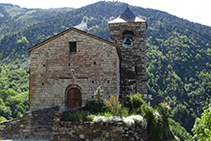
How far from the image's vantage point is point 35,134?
12.4 metres

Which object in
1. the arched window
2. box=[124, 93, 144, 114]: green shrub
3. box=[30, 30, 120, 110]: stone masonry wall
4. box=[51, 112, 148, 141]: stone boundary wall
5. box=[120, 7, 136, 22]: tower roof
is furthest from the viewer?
box=[120, 7, 136, 22]: tower roof

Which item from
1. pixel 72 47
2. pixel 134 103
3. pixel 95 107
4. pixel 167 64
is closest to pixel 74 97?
pixel 72 47

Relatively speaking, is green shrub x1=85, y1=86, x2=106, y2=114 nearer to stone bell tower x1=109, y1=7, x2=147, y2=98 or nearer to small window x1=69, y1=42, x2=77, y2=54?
small window x1=69, y1=42, x2=77, y2=54

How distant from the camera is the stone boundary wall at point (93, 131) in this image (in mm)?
9818

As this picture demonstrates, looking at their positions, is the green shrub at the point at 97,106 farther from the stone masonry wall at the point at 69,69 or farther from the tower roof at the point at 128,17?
the tower roof at the point at 128,17

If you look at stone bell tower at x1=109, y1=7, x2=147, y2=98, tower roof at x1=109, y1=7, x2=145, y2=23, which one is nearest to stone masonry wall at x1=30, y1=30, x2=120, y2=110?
stone bell tower at x1=109, y1=7, x2=147, y2=98

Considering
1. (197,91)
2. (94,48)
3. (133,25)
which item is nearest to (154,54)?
A: (197,91)

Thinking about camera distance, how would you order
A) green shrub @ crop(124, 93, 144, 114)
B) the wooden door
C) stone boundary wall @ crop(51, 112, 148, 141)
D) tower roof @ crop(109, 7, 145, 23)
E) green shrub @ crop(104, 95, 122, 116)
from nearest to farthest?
stone boundary wall @ crop(51, 112, 148, 141), green shrub @ crop(104, 95, 122, 116), green shrub @ crop(124, 93, 144, 114), the wooden door, tower roof @ crop(109, 7, 145, 23)

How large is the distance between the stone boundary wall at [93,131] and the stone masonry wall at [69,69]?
13.9 feet

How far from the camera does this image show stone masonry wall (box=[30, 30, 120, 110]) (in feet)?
47.5

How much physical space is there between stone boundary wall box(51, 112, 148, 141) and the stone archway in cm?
433

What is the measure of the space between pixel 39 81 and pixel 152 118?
24.0 feet

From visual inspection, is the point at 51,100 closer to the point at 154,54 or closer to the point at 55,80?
the point at 55,80

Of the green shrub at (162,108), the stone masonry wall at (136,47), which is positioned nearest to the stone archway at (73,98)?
the green shrub at (162,108)
